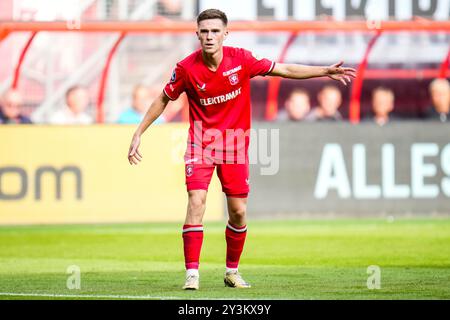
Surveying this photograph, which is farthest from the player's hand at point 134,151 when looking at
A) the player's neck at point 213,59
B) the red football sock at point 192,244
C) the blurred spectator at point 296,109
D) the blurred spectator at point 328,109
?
the blurred spectator at point 328,109

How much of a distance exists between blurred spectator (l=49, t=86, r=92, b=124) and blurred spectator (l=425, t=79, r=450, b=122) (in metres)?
5.13

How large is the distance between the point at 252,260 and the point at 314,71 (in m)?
3.14

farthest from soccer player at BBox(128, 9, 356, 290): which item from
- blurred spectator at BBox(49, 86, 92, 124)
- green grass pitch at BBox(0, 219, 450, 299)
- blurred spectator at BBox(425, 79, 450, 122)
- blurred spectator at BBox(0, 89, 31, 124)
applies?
blurred spectator at BBox(425, 79, 450, 122)

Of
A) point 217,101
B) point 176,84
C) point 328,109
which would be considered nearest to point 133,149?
point 176,84

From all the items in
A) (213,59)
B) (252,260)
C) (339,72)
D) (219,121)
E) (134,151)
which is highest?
(213,59)

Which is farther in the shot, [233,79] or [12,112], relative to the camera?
[12,112]

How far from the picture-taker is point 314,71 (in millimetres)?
10039

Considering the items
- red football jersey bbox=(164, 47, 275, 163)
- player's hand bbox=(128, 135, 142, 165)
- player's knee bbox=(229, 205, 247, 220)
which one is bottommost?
player's knee bbox=(229, 205, 247, 220)

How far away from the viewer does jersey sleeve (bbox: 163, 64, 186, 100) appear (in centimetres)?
997

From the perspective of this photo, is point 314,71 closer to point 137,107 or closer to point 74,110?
point 137,107

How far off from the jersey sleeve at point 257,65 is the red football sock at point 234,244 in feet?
4.21

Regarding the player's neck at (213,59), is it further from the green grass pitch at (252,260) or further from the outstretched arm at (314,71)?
the green grass pitch at (252,260)

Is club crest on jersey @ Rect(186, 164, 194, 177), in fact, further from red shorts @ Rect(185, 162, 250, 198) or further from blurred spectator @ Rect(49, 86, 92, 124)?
blurred spectator @ Rect(49, 86, 92, 124)
